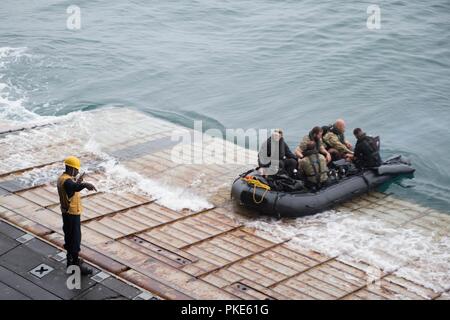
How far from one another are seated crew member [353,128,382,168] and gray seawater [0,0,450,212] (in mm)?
1159

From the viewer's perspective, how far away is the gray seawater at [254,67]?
22.4 meters

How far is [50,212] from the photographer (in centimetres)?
1256

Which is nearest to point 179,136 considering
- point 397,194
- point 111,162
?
point 111,162

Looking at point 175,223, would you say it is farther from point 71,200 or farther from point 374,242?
point 374,242

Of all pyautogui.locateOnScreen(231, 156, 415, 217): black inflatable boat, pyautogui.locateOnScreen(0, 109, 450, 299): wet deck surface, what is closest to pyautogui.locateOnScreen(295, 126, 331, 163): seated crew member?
pyautogui.locateOnScreen(231, 156, 415, 217): black inflatable boat

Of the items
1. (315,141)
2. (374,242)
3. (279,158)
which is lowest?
(374,242)

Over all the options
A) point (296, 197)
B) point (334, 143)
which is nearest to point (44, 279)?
point (296, 197)

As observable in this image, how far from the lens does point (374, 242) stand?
12508 millimetres

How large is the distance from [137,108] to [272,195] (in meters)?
10.3

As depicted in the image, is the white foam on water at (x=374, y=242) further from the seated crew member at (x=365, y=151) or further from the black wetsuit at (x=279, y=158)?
the seated crew member at (x=365, y=151)

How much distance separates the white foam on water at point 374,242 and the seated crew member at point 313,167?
2.33 ft

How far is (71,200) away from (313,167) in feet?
18.8

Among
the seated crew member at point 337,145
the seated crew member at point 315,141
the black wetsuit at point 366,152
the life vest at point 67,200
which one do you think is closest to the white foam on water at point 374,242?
the seated crew member at point 315,141

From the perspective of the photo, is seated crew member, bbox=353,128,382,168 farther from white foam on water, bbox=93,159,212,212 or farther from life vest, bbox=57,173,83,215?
life vest, bbox=57,173,83,215
